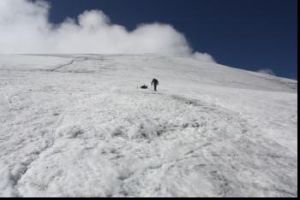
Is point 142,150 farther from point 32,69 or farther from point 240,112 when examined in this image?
point 32,69

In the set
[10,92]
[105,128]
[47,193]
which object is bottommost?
[47,193]

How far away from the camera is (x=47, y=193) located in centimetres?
862

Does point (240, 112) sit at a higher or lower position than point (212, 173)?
higher

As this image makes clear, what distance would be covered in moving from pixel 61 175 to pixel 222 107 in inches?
434

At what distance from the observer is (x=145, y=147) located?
11.5 metres

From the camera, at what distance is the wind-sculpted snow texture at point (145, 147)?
29.4ft

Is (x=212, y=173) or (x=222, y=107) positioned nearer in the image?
(x=212, y=173)

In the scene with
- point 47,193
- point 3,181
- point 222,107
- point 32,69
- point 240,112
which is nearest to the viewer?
point 47,193

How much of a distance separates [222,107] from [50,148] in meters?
10.3

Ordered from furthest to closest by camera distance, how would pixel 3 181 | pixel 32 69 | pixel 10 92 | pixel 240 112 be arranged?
pixel 32 69 → pixel 10 92 → pixel 240 112 → pixel 3 181

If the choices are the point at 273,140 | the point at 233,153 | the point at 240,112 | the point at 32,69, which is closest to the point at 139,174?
the point at 233,153

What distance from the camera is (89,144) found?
38.4ft

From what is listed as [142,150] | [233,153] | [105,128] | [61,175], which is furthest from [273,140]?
[61,175]

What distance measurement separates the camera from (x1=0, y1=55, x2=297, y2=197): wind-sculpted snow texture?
29.4 ft
